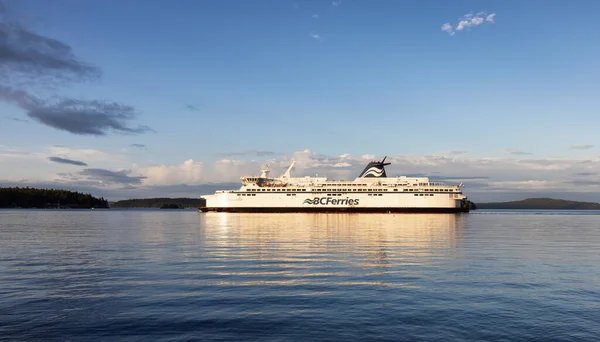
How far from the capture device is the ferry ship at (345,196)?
4860 inches

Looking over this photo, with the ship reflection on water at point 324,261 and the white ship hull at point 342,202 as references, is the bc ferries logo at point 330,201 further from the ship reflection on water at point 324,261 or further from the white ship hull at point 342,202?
the ship reflection on water at point 324,261

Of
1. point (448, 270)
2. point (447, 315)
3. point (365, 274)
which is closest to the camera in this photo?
point (447, 315)

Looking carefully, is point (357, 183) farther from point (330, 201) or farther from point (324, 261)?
point (324, 261)

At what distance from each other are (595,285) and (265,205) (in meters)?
110

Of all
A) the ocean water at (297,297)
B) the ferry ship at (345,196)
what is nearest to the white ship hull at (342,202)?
the ferry ship at (345,196)

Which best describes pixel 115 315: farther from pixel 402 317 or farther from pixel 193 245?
pixel 193 245

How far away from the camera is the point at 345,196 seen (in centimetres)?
12650

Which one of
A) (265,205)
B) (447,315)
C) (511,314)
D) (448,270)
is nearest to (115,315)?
(447,315)

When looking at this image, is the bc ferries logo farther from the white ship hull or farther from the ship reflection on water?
the ship reflection on water

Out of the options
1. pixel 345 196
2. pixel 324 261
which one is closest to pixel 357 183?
pixel 345 196

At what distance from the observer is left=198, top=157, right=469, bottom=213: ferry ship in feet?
405

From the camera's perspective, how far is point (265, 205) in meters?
126

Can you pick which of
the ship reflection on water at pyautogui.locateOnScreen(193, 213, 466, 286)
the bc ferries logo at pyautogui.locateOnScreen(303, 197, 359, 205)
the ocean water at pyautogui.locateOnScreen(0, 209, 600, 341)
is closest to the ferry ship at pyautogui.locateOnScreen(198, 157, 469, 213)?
the bc ferries logo at pyautogui.locateOnScreen(303, 197, 359, 205)

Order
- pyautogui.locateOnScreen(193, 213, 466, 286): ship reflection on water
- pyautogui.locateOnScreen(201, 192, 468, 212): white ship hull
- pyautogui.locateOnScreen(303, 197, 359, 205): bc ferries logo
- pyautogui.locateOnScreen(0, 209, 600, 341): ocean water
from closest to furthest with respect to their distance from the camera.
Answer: pyautogui.locateOnScreen(0, 209, 600, 341): ocean water < pyautogui.locateOnScreen(193, 213, 466, 286): ship reflection on water < pyautogui.locateOnScreen(201, 192, 468, 212): white ship hull < pyautogui.locateOnScreen(303, 197, 359, 205): bc ferries logo
